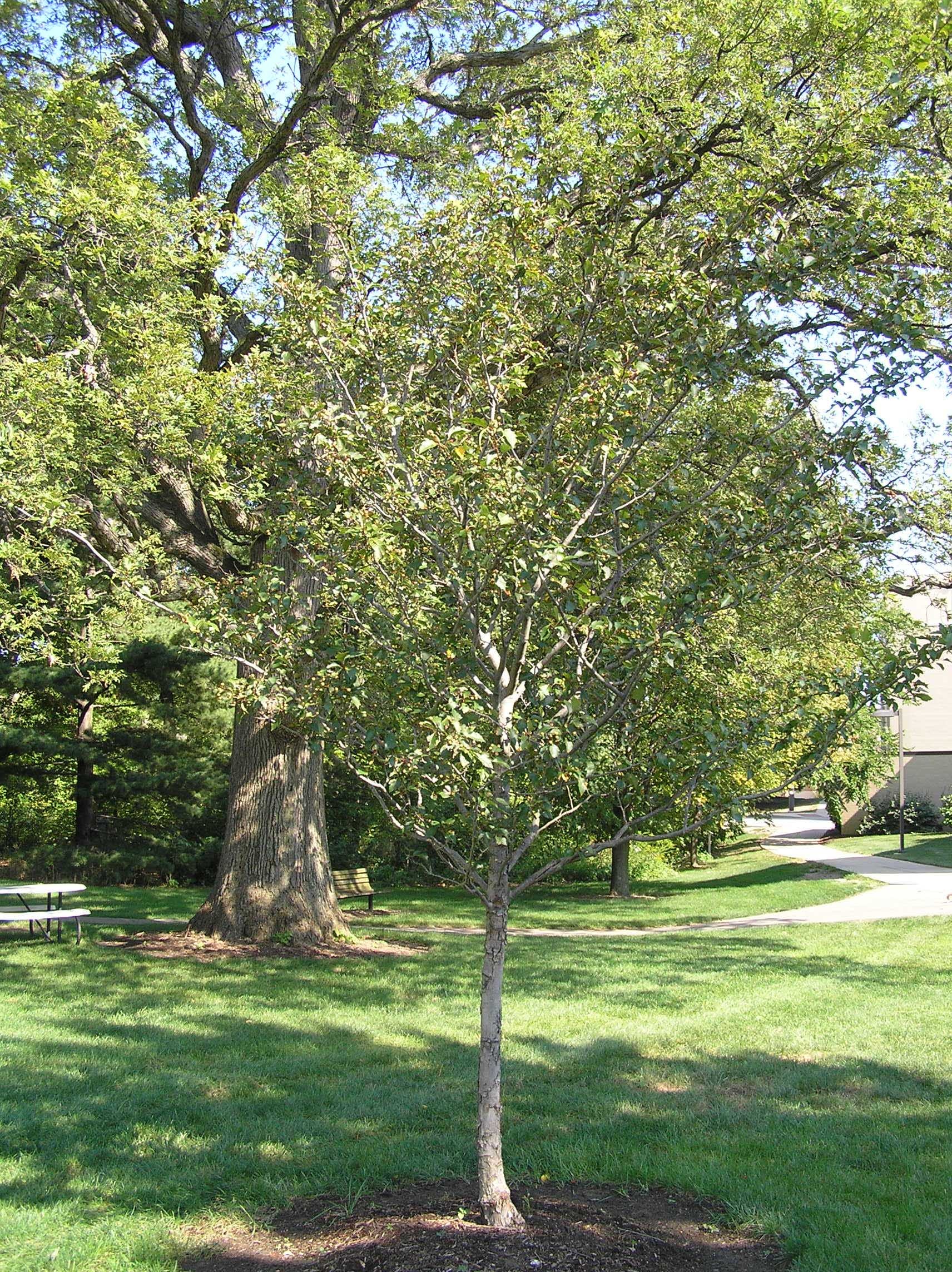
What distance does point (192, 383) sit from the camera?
9117mm

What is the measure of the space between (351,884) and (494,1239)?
1111 cm

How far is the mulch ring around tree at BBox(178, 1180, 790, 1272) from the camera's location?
3662mm

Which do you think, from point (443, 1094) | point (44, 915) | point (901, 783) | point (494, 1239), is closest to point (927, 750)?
point (901, 783)

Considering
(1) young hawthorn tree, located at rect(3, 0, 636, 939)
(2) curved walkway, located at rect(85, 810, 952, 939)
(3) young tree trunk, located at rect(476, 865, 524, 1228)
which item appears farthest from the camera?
(2) curved walkway, located at rect(85, 810, 952, 939)

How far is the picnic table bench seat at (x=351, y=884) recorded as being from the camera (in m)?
14.4

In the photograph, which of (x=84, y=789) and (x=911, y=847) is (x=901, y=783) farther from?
(x=84, y=789)

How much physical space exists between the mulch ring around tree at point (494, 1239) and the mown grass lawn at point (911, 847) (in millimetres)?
19976

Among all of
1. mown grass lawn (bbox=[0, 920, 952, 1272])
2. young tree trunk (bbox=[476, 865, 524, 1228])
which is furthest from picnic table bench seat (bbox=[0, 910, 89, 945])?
young tree trunk (bbox=[476, 865, 524, 1228])

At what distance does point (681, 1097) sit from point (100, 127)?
886 cm

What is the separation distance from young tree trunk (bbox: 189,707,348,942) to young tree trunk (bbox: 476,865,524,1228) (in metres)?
6.79

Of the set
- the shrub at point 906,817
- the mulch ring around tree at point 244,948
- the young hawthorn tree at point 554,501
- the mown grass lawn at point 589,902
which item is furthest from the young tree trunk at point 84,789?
the shrub at point 906,817

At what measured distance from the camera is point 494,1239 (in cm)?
381

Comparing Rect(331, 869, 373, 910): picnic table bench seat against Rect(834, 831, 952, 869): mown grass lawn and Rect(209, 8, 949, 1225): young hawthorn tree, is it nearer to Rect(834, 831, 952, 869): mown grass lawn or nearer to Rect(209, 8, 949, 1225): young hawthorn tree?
Rect(209, 8, 949, 1225): young hawthorn tree

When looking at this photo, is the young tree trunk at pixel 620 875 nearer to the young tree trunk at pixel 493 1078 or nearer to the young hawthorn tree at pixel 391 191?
the young hawthorn tree at pixel 391 191
